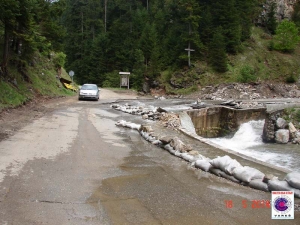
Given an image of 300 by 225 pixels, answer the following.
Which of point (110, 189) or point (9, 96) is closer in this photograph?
point (110, 189)

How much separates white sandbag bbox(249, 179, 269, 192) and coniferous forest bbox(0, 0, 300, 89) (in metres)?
18.3

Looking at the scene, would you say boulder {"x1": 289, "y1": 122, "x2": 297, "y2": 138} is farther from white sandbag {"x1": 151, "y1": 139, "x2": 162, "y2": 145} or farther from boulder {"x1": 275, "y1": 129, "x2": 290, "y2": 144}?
white sandbag {"x1": 151, "y1": 139, "x2": 162, "y2": 145}

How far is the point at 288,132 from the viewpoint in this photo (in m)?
16.3

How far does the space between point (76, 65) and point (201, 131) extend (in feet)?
181

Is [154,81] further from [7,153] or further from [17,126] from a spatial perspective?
[7,153]

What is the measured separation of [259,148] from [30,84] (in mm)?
19032

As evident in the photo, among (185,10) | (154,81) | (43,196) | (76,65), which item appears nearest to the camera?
(43,196)

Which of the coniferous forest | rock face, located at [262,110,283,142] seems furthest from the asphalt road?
the coniferous forest

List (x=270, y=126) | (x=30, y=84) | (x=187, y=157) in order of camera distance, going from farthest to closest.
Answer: (x=30, y=84), (x=270, y=126), (x=187, y=157)

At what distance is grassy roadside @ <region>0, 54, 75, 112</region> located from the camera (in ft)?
62.2

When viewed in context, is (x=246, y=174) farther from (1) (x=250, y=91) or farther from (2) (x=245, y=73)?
(2) (x=245, y=73)

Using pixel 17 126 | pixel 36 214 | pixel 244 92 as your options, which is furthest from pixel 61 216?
pixel 244 92

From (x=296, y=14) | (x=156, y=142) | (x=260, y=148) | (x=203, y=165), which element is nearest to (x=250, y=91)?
(x=260, y=148)

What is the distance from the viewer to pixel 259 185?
6188mm
